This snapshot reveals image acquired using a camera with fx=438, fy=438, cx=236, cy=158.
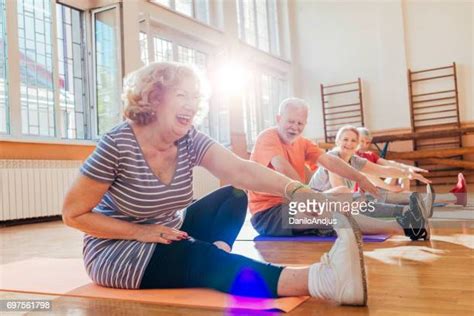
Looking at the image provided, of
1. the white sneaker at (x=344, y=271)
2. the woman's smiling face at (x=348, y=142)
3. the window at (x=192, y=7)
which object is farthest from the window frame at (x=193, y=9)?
the white sneaker at (x=344, y=271)

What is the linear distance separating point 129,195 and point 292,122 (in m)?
1.28

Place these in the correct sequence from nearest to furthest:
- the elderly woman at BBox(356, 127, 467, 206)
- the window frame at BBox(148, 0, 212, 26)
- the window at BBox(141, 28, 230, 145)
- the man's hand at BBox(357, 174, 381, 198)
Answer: the man's hand at BBox(357, 174, 381, 198) < the elderly woman at BBox(356, 127, 467, 206) < the window frame at BBox(148, 0, 212, 26) < the window at BBox(141, 28, 230, 145)

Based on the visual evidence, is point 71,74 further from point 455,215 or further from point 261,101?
point 455,215

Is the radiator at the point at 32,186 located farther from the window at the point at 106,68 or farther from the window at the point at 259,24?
the window at the point at 259,24

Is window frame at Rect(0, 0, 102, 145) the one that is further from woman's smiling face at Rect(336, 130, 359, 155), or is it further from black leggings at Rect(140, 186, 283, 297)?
black leggings at Rect(140, 186, 283, 297)

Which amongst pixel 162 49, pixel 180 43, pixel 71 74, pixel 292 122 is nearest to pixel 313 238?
pixel 292 122

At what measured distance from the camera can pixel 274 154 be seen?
7.66 feet

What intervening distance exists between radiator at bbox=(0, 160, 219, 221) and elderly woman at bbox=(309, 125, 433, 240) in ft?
9.29

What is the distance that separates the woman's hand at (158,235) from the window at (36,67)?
356cm

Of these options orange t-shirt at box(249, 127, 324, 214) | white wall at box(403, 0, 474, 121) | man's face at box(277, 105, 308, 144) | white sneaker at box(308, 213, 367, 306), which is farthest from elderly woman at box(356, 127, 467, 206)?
white wall at box(403, 0, 474, 121)

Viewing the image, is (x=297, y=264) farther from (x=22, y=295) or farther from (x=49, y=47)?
(x=49, y=47)

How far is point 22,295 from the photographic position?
4.69 feet

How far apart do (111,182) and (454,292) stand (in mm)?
1008

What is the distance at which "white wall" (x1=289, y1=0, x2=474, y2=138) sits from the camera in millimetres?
7125
